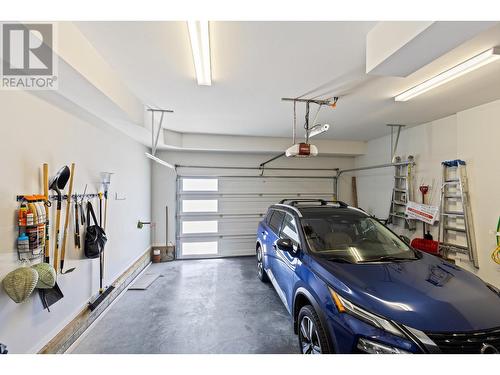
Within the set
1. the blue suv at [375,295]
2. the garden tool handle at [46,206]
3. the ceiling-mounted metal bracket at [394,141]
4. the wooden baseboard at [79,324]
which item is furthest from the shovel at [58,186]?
the ceiling-mounted metal bracket at [394,141]

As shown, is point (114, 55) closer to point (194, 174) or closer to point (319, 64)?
point (319, 64)

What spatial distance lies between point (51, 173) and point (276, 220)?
2845mm

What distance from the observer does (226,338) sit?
2395 mm

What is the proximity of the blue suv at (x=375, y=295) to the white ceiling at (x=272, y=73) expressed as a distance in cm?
169

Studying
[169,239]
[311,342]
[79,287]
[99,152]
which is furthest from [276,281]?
[169,239]

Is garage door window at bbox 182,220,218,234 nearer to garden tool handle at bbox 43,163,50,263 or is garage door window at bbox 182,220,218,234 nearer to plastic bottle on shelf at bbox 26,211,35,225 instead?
garden tool handle at bbox 43,163,50,263

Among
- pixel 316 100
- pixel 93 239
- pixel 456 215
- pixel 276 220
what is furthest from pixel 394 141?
pixel 93 239

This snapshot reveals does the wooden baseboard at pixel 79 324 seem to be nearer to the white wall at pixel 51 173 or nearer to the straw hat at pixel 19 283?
the white wall at pixel 51 173

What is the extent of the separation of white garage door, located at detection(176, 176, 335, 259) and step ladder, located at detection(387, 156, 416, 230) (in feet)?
7.19

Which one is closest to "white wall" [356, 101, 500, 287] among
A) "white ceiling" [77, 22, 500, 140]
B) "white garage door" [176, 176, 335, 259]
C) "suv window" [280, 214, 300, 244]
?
"white ceiling" [77, 22, 500, 140]

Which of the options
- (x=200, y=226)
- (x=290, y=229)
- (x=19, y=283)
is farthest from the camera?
(x=200, y=226)

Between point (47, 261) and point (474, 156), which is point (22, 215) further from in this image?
point (474, 156)

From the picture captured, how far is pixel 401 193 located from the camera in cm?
460
